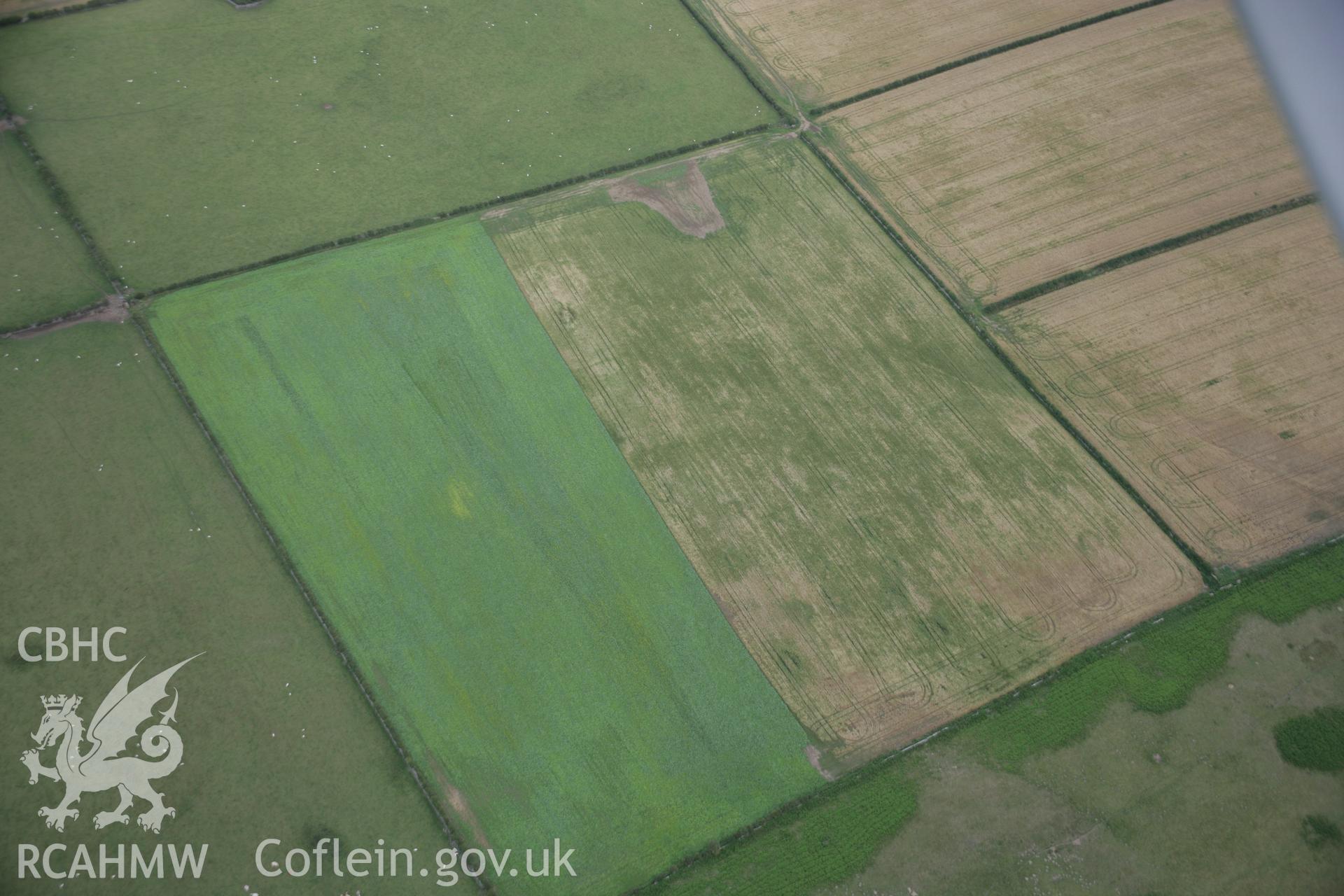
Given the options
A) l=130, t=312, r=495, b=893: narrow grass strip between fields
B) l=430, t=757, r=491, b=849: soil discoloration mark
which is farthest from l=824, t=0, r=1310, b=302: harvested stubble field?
l=130, t=312, r=495, b=893: narrow grass strip between fields

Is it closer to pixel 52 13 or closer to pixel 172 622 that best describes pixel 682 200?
pixel 172 622

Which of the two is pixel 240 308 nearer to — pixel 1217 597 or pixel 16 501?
pixel 16 501

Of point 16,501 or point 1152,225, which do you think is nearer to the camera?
point 16,501

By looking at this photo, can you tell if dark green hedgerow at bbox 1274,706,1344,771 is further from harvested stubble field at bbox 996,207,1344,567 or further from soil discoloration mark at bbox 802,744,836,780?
Answer: soil discoloration mark at bbox 802,744,836,780

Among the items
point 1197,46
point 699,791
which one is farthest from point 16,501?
point 1197,46

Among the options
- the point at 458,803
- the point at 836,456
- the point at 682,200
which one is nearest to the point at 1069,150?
the point at 682,200
